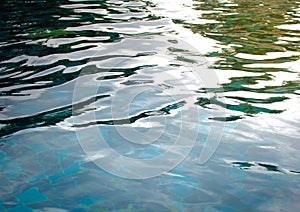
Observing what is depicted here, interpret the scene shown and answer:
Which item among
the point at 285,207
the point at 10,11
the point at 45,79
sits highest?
the point at 10,11

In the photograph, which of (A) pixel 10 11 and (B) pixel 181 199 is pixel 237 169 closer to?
(B) pixel 181 199

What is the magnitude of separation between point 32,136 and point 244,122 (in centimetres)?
199

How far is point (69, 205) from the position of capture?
102 inches

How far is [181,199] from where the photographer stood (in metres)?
2.68

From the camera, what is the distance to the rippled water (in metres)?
2.76

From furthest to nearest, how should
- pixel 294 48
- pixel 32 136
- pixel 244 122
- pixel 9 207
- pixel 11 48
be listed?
pixel 294 48, pixel 11 48, pixel 244 122, pixel 32 136, pixel 9 207

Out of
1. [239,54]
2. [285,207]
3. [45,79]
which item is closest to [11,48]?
[45,79]

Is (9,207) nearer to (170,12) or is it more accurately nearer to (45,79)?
(45,79)

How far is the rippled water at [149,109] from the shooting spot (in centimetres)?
276

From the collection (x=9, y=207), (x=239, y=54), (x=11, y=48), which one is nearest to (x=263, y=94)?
(x=239, y=54)

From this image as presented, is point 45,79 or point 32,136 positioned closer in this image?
point 32,136

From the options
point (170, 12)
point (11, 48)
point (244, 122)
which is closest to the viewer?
point (244, 122)

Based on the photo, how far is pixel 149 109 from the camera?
405 centimetres

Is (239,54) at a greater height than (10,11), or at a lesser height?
lesser
